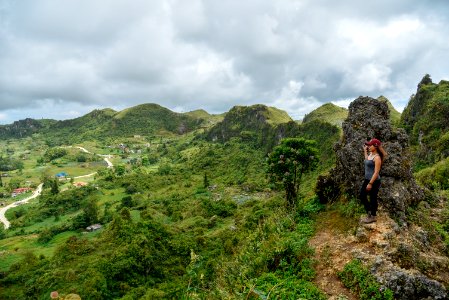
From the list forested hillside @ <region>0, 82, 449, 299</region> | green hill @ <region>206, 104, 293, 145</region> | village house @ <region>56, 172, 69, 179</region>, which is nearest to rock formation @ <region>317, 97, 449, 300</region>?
forested hillside @ <region>0, 82, 449, 299</region>

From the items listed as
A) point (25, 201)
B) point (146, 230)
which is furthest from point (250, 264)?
point (25, 201)

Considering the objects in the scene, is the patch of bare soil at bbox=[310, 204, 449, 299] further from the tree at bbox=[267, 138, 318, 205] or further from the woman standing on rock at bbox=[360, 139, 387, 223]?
the tree at bbox=[267, 138, 318, 205]

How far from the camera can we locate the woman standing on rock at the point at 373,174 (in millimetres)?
11742

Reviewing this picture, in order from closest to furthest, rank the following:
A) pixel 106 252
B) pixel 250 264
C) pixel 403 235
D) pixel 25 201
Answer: pixel 403 235
pixel 250 264
pixel 106 252
pixel 25 201

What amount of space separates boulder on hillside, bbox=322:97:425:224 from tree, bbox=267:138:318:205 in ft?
45.9

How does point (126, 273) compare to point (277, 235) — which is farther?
point (126, 273)

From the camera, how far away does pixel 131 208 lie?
93.6 metres

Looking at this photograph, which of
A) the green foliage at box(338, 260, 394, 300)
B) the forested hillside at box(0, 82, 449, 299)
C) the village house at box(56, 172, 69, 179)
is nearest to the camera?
the green foliage at box(338, 260, 394, 300)

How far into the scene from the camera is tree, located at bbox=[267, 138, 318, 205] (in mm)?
33031

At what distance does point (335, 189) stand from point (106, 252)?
3374 centimetres

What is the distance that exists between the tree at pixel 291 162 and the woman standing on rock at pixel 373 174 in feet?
64.0

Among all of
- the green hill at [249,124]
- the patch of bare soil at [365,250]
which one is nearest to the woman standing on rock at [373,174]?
the patch of bare soil at [365,250]

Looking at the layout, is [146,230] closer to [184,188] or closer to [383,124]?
[383,124]

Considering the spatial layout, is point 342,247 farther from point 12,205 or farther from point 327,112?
point 327,112
